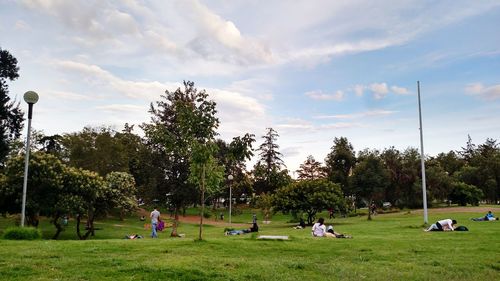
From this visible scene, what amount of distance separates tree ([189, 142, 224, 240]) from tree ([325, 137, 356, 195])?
2074 inches

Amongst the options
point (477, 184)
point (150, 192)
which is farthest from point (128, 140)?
point (477, 184)

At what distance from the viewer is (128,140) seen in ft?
212

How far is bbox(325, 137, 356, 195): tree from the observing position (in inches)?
2717

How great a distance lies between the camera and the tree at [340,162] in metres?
69.0

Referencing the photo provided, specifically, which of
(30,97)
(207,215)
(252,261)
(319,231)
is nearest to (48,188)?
(30,97)

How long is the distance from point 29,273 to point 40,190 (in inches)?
806

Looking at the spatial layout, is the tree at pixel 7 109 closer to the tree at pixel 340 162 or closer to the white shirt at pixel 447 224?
the white shirt at pixel 447 224

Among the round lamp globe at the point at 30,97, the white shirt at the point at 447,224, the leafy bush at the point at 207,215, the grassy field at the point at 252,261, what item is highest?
the round lamp globe at the point at 30,97

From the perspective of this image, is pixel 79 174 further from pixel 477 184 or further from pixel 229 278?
pixel 477 184

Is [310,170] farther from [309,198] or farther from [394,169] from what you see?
[309,198]

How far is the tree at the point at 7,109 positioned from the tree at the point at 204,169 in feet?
64.9

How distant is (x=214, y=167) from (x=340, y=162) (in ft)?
181

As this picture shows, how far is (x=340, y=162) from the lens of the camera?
70875 millimetres

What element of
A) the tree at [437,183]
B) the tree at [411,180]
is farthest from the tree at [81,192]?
the tree at [437,183]
